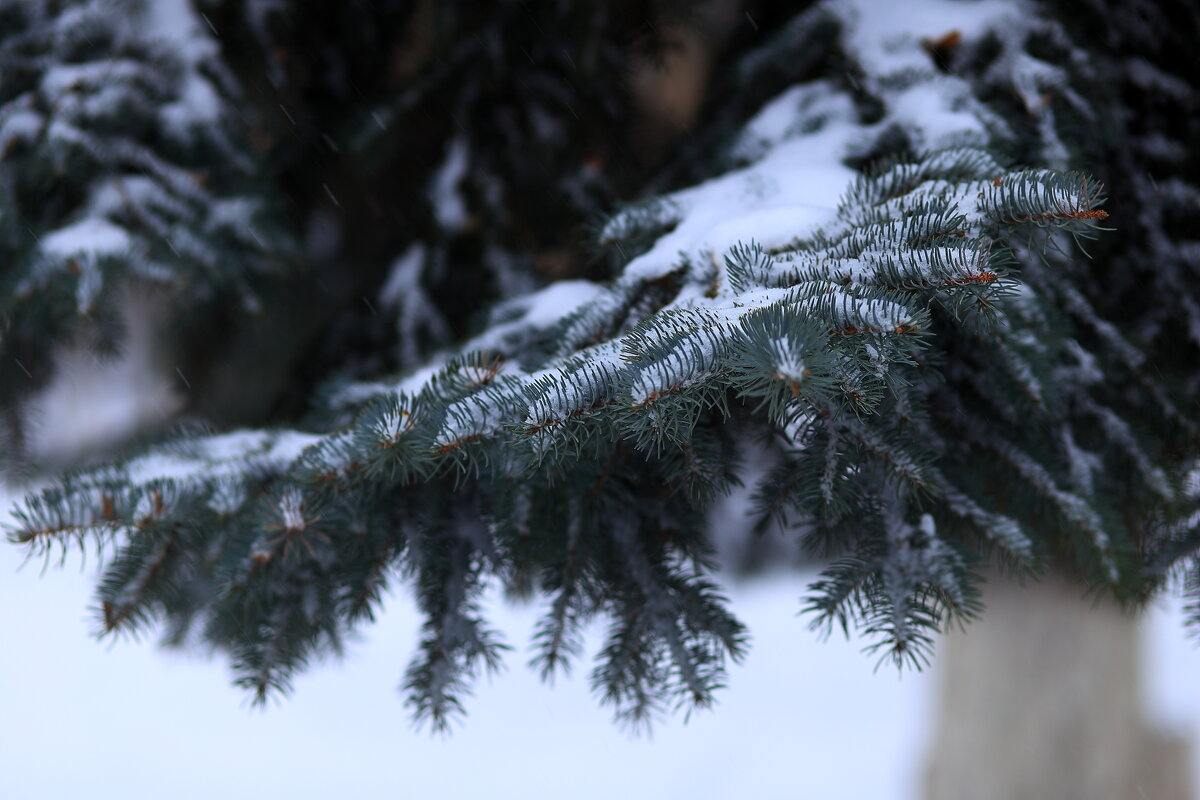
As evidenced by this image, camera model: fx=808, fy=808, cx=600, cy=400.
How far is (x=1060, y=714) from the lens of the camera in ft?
6.85

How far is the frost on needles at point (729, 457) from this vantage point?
78 centimetres

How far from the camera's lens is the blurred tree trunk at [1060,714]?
6.79ft

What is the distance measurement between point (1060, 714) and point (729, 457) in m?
1.74

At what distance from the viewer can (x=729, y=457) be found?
91cm

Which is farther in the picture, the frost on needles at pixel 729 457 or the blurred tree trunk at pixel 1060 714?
the blurred tree trunk at pixel 1060 714

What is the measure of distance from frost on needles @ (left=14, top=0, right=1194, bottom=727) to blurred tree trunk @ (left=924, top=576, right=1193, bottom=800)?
4.02ft

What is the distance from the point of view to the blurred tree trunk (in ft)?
6.79

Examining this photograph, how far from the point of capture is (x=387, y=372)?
1.36 m

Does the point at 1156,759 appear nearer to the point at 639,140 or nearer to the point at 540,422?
the point at 639,140

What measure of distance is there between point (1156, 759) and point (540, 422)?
2.33m

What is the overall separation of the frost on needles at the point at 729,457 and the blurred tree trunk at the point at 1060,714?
1.23 meters

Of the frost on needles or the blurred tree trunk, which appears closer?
the frost on needles

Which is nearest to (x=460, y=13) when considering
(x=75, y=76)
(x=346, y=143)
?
(x=346, y=143)

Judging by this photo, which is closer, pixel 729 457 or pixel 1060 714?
pixel 729 457
